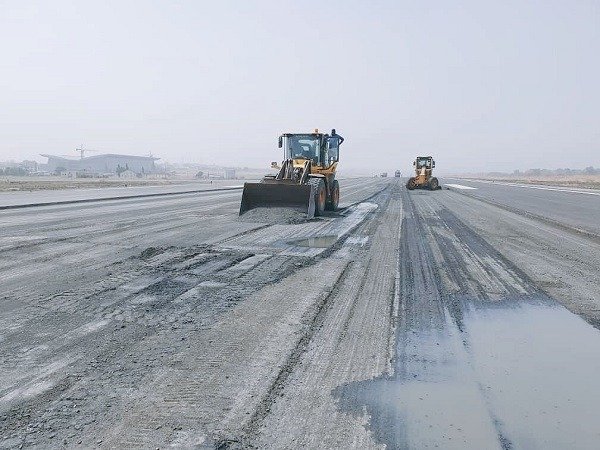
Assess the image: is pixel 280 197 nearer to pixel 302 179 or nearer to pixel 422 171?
pixel 302 179

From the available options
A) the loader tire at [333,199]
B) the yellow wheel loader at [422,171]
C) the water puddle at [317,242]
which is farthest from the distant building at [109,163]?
the water puddle at [317,242]

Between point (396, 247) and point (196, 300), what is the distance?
477cm

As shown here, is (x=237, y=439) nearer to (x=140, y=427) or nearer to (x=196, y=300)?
(x=140, y=427)

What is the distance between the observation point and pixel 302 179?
13.3 metres

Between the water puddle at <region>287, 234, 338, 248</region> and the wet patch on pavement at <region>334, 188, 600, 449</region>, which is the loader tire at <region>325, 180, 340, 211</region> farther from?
the wet patch on pavement at <region>334, 188, 600, 449</region>

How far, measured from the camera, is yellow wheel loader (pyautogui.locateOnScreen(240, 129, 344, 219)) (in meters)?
13.1

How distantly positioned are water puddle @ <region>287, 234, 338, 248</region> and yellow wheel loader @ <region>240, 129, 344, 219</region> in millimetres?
3236

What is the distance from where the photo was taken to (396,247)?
8.61 metres

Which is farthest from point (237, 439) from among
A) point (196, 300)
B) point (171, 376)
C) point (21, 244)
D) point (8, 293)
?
point (21, 244)

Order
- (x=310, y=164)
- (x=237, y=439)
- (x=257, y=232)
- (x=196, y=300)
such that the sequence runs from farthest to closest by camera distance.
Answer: (x=310, y=164)
(x=257, y=232)
(x=196, y=300)
(x=237, y=439)

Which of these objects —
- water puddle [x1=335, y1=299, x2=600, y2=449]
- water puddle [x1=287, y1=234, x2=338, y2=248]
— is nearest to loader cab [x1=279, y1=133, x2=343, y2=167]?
water puddle [x1=287, y1=234, x2=338, y2=248]

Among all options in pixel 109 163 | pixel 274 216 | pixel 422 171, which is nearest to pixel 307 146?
pixel 274 216

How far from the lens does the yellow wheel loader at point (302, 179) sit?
13078 mm

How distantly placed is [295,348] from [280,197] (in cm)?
977
